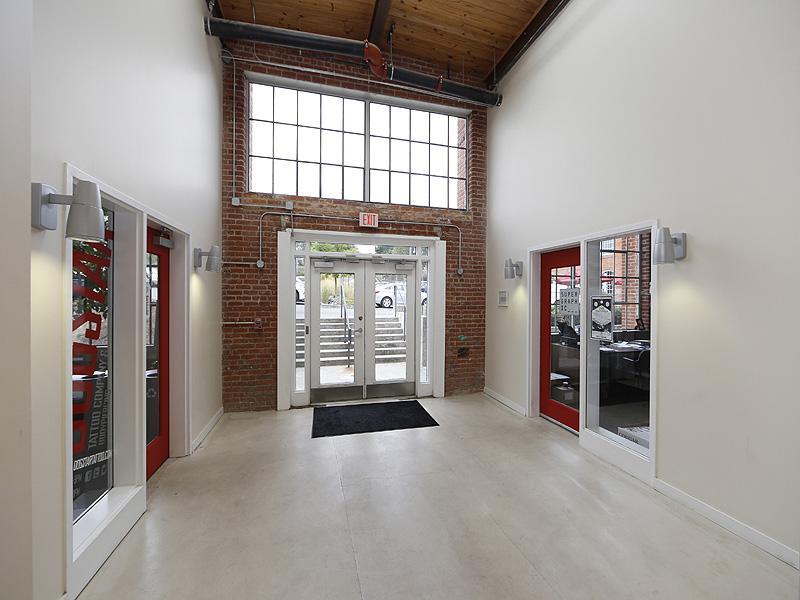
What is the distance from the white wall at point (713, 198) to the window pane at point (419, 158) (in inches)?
88.0

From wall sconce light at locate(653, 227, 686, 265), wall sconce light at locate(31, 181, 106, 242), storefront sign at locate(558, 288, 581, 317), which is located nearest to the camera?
wall sconce light at locate(31, 181, 106, 242)

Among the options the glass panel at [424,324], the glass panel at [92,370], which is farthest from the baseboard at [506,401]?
the glass panel at [92,370]

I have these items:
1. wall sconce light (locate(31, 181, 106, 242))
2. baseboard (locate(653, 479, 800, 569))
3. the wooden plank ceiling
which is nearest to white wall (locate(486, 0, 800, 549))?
baseboard (locate(653, 479, 800, 569))

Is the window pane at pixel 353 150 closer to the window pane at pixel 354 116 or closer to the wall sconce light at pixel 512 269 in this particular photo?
the window pane at pixel 354 116

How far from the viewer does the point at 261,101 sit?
15.4ft

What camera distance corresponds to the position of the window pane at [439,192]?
211 inches

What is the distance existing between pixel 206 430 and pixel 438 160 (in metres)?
4.83

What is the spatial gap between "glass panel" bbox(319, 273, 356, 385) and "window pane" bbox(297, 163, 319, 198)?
117 cm

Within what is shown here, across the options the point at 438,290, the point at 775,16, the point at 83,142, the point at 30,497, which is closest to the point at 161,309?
the point at 83,142

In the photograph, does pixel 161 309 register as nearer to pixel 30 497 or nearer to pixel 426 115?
pixel 30 497

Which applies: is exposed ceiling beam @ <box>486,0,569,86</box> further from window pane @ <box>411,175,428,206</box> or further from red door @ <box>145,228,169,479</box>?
red door @ <box>145,228,169,479</box>

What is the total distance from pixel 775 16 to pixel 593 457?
11.4 ft

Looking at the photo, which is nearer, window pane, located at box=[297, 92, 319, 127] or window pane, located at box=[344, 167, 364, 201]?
window pane, located at box=[297, 92, 319, 127]

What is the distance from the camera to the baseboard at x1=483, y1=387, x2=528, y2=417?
14.6 feet
